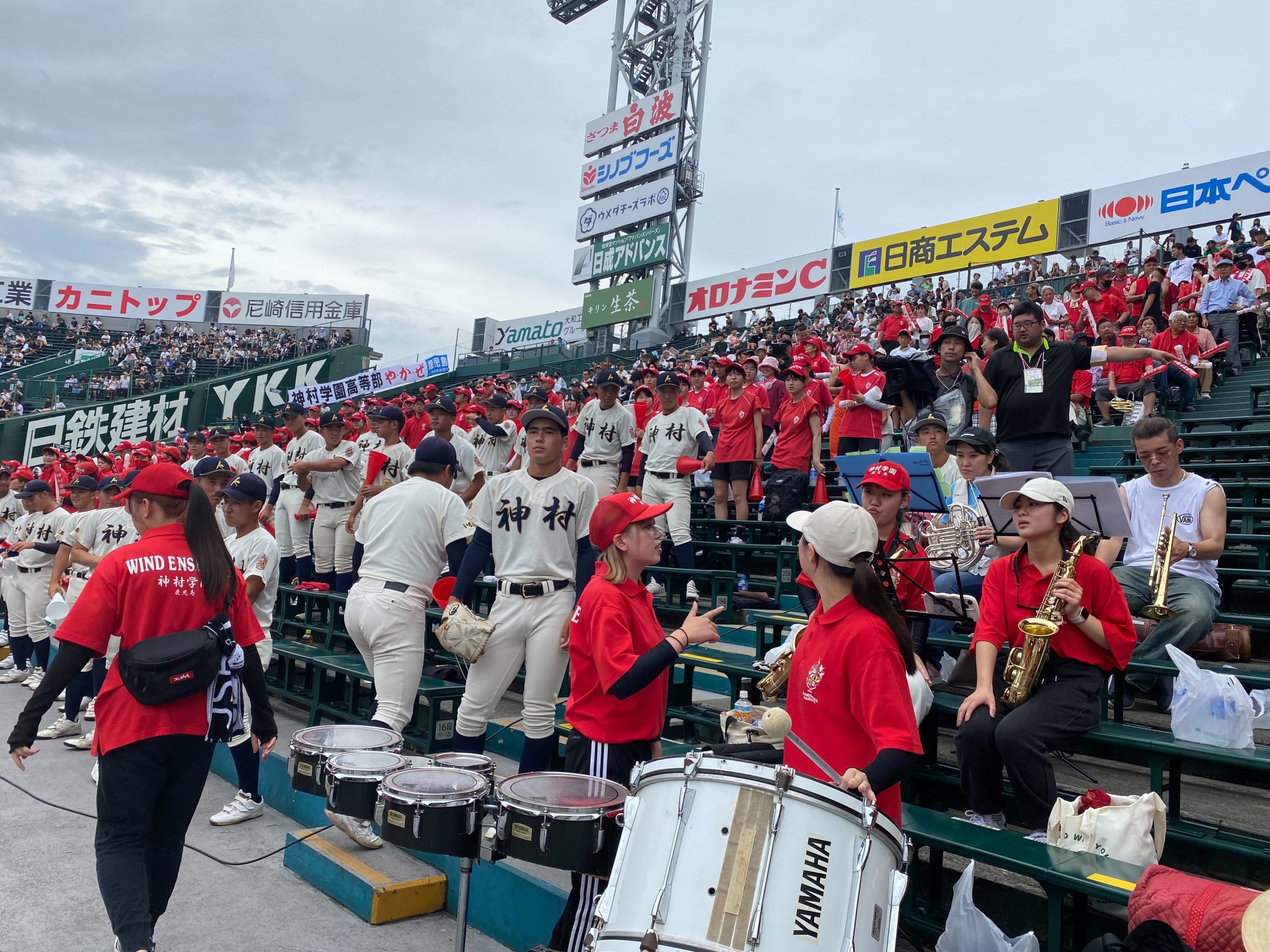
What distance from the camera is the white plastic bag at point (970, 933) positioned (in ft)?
9.20

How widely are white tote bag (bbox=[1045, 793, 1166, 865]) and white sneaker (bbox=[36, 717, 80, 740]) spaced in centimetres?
760

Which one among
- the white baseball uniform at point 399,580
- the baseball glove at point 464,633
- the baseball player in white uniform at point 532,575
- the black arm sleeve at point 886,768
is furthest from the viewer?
the white baseball uniform at point 399,580

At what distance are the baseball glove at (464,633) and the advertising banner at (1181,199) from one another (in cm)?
2176

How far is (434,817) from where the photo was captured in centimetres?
315

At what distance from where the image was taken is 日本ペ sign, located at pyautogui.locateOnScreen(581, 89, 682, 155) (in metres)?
33.1

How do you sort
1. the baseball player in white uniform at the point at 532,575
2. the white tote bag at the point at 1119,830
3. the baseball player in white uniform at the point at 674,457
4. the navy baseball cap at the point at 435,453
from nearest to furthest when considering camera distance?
the white tote bag at the point at 1119,830, the baseball player in white uniform at the point at 532,575, the navy baseball cap at the point at 435,453, the baseball player in white uniform at the point at 674,457

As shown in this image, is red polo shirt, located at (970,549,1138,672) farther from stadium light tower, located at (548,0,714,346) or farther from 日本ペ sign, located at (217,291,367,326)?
日本ペ sign, located at (217,291,367,326)

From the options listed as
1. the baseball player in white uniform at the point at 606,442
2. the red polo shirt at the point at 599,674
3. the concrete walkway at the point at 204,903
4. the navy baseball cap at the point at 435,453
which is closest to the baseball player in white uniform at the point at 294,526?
the baseball player in white uniform at the point at 606,442

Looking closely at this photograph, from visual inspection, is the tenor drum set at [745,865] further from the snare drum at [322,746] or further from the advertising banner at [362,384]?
the advertising banner at [362,384]

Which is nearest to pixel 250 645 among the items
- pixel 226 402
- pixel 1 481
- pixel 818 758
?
pixel 818 758

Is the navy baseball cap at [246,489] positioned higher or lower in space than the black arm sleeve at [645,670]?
higher

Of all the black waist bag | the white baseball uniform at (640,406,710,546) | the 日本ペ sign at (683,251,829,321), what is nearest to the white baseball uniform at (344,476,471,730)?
the black waist bag

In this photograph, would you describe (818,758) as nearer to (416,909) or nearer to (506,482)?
(416,909)

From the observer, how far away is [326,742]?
3844 millimetres
